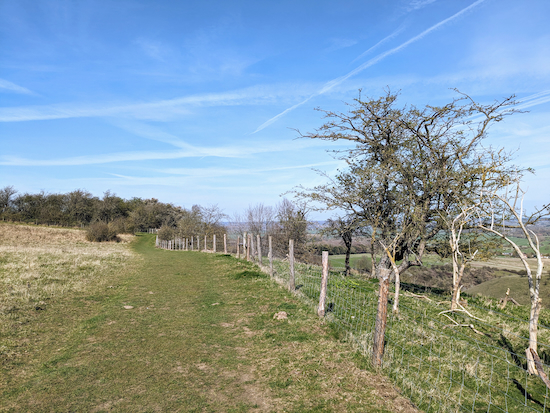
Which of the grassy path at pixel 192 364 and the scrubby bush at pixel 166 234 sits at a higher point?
the scrubby bush at pixel 166 234

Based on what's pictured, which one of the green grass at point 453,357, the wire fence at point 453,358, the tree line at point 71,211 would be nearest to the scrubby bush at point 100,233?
the tree line at point 71,211

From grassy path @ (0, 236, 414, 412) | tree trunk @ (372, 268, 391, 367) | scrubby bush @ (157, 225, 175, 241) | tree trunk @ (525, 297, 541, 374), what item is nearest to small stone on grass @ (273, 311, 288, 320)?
grassy path @ (0, 236, 414, 412)

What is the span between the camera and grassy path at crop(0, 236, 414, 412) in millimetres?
4457

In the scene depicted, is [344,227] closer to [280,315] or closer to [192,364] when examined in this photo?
[280,315]

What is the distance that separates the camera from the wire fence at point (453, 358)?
14.5 ft

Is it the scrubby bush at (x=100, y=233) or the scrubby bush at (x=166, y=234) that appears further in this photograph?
the scrubby bush at (x=166, y=234)

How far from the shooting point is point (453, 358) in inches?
224

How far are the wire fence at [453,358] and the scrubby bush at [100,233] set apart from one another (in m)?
48.2

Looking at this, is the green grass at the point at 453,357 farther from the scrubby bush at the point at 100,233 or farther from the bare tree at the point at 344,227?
the scrubby bush at the point at 100,233

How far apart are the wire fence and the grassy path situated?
1.50 ft

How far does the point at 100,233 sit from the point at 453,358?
Answer: 52187 mm

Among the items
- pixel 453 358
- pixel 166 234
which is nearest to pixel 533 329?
pixel 453 358

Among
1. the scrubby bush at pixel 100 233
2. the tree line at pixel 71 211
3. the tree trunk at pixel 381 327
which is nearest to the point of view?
the tree trunk at pixel 381 327

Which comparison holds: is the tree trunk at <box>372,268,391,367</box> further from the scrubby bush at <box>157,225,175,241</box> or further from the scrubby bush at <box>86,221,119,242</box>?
the scrubby bush at <box>86,221,119,242</box>
